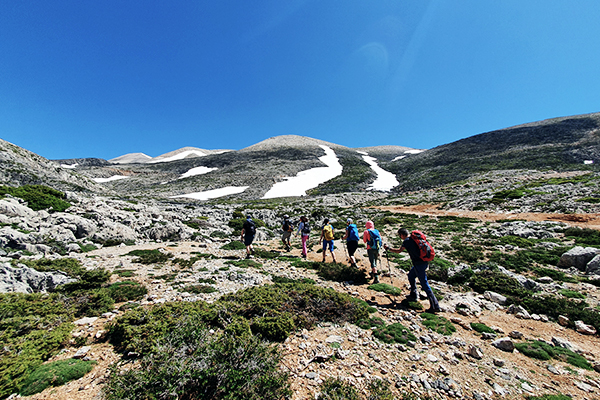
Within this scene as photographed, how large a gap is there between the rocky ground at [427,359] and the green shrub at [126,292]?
298 millimetres

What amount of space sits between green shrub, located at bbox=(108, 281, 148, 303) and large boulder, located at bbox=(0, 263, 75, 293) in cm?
147

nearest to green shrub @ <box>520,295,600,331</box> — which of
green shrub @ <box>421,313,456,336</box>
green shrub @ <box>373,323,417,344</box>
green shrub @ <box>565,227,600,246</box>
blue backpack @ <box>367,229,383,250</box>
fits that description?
green shrub @ <box>421,313,456,336</box>

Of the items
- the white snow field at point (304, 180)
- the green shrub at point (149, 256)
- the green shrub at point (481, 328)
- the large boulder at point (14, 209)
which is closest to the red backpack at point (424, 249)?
the green shrub at point (481, 328)

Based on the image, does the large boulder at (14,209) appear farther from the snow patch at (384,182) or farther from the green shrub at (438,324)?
the snow patch at (384,182)

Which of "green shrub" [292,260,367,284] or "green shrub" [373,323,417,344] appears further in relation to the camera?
"green shrub" [292,260,367,284]

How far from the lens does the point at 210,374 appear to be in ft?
11.3

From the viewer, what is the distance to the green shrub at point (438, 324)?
5.81m

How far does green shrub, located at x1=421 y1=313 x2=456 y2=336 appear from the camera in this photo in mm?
5812

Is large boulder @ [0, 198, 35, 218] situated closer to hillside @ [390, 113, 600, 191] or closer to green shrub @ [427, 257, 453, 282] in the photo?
green shrub @ [427, 257, 453, 282]

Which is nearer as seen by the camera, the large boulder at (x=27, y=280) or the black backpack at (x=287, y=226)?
the large boulder at (x=27, y=280)

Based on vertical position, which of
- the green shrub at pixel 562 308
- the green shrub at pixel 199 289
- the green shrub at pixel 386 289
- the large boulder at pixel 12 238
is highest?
the large boulder at pixel 12 238

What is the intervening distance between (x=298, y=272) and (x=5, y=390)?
28.6 ft

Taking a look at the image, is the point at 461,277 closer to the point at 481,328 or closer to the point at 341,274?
the point at 481,328

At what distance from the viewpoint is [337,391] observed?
11.8 feet
